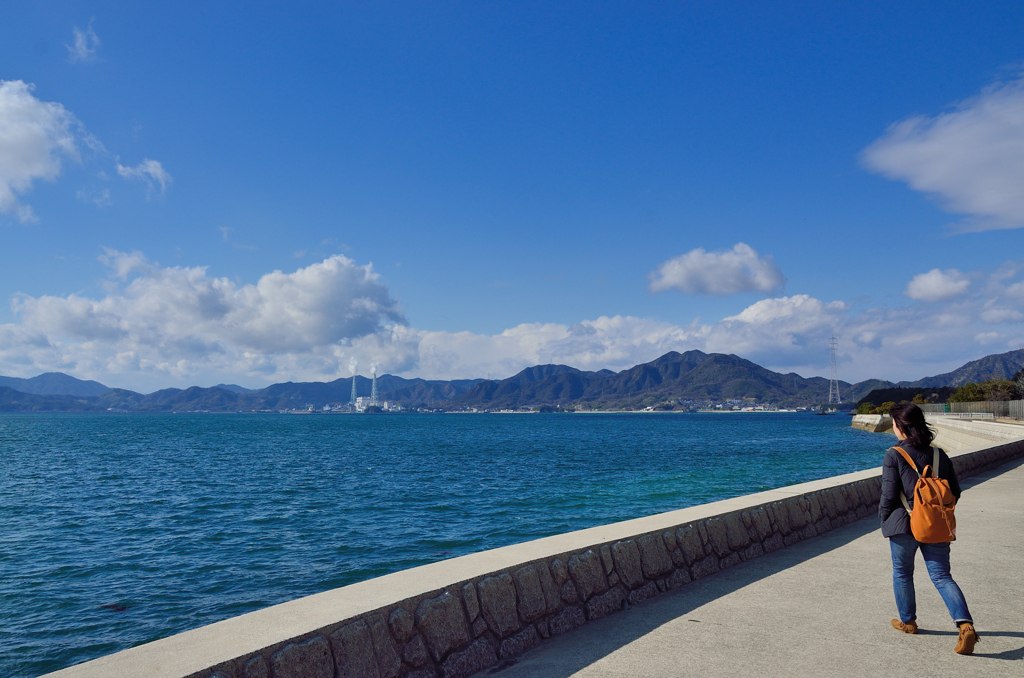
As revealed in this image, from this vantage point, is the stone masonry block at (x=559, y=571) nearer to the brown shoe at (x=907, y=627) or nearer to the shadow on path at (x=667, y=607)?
the shadow on path at (x=667, y=607)

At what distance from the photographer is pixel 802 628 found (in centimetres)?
495

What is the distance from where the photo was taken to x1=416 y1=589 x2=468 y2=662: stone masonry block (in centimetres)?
420

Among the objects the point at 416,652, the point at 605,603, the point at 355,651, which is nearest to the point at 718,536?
the point at 605,603

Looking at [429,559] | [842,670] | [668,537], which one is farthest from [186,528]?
[842,670]

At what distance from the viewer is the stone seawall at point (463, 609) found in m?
3.46

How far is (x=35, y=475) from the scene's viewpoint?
35938mm

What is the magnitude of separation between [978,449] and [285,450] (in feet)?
164

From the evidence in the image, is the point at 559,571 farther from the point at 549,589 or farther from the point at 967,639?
the point at 967,639

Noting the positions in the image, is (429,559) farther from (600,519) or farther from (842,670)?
(842,670)

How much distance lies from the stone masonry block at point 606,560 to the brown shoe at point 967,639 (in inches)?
98.3

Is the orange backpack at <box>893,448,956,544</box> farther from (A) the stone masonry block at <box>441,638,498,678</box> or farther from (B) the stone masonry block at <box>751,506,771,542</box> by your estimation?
(A) the stone masonry block at <box>441,638,498,678</box>

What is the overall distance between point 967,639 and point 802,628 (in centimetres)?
105

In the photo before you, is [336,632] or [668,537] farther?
[668,537]

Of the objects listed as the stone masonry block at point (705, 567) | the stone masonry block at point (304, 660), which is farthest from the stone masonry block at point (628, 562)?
the stone masonry block at point (304, 660)
